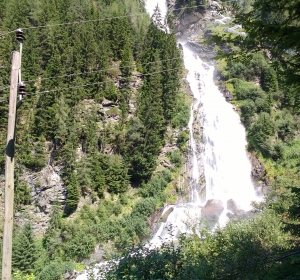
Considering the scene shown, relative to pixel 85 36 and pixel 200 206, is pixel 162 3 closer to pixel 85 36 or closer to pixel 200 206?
pixel 85 36

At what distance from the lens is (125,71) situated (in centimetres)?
3350

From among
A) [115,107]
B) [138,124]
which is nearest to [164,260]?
[138,124]

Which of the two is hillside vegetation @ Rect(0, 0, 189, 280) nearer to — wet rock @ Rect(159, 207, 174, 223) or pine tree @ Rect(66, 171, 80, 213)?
pine tree @ Rect(66, 171, 80, 213)

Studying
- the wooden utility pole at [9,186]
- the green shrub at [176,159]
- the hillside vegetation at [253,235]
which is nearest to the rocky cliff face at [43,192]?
the green shrub at [176,159]

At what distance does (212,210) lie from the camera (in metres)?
25.2

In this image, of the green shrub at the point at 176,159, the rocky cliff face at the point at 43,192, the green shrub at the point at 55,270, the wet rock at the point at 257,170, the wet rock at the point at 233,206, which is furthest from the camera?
the green shrub at the point at 176,159

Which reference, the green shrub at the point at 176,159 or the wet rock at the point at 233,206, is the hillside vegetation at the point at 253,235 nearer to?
the wet rock at the point at 233,206

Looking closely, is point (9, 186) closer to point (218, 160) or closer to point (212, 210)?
point (212, 210)

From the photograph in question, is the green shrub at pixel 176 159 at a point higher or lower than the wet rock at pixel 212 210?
higher

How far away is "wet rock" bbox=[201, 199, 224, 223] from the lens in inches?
962

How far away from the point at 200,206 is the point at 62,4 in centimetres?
3664

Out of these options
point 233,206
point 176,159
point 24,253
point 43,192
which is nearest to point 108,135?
point 176,159

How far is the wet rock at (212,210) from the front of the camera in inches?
962

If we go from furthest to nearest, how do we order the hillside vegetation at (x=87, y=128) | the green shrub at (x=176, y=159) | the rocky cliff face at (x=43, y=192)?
the green shrub at (x=176, y=159) → the rocky cliff face at (x=43, y=192) → the hillside vegetation at (x=87, y=128)
